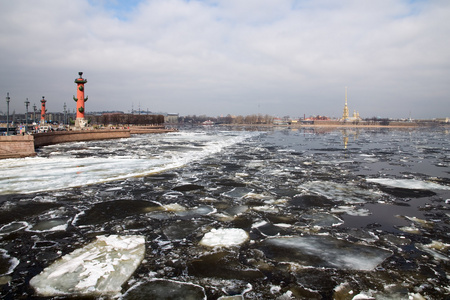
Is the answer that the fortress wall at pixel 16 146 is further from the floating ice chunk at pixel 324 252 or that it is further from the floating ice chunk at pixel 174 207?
the floating ice chunk at pixel 324 252

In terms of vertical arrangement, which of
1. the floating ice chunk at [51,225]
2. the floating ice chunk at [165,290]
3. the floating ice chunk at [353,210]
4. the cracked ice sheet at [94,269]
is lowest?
the floating ice chunk at [165,290]

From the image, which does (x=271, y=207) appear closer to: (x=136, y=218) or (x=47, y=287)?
(x=136, y=218)

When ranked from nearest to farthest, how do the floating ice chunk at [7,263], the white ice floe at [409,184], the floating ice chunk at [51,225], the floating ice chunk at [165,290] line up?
the floating ice chunk at [165,290]
the floating ice chunk at [7,263]
the floating ice chunk at [51,225]
the white ice floe at [409,184]

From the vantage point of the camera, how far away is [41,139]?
22203 millimetres

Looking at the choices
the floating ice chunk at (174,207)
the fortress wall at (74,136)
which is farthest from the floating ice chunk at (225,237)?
the fortress wall at (74,136)

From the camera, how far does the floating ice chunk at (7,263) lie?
3.70m

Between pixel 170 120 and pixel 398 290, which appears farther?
pixel 170 120

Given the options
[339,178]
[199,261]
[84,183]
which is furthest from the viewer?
[339,178]

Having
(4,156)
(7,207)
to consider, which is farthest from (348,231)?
(4,156)

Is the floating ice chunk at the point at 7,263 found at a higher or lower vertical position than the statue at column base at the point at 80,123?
lower

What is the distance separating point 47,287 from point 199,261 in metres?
1.80

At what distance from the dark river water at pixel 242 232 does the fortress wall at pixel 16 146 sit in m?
7.01

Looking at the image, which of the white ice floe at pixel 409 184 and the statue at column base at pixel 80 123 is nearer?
the white ice floe at pixel 409 184

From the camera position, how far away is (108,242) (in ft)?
15.1
